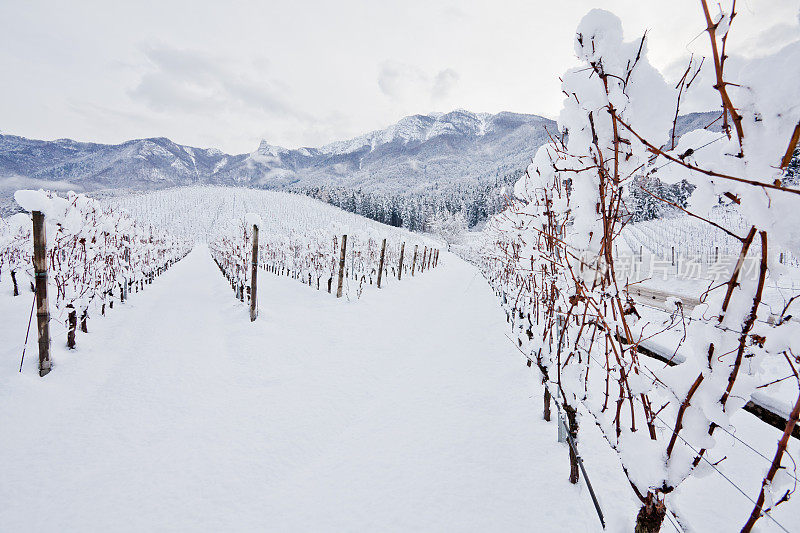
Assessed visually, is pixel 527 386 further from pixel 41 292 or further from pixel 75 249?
pixel 75 249

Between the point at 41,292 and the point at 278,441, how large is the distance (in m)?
3.86

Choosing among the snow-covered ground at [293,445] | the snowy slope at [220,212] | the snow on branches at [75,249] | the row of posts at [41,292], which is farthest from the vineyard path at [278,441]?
the snowy slope at [220,212]

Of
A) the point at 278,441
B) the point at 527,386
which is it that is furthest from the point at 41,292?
the point at 527,386

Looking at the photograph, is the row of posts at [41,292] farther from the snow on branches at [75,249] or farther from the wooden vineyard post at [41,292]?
the snow on branches at [75,249]

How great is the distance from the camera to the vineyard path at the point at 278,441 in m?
2.42

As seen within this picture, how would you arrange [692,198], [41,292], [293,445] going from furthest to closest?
[41,292]
[293,445]
[692,198]

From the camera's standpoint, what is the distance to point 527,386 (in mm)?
4285

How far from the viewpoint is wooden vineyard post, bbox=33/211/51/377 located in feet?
13.6

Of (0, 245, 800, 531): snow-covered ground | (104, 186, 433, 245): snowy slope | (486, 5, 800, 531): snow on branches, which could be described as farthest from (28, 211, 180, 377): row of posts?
(104, 186, 433, 245): snowy slope

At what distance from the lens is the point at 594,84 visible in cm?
144

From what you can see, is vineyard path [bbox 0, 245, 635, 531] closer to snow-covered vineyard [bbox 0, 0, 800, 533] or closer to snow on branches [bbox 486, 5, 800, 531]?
snow-covered vineyard [bbox 0, 0, 800, 533]

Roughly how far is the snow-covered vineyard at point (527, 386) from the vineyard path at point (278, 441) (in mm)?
22

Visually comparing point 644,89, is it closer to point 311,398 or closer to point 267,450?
point 267,450

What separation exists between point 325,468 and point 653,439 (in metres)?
2.65
